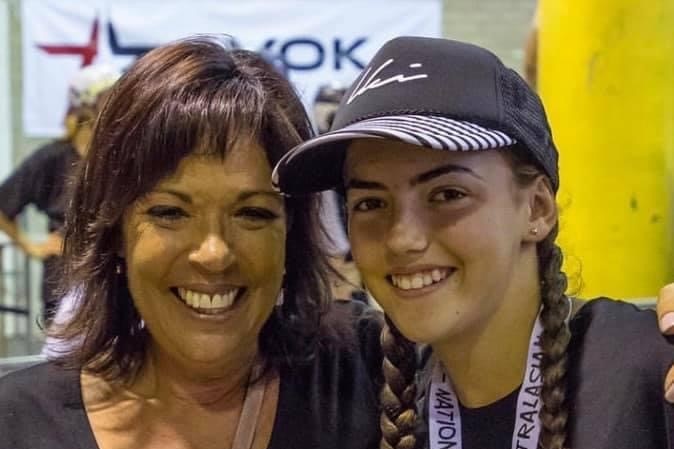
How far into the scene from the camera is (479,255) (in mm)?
1208

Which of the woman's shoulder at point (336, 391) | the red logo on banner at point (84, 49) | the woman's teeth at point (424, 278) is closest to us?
the woman's teeth at point (424, 278)

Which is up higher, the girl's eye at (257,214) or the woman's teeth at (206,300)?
the girl's eye at (257,214)

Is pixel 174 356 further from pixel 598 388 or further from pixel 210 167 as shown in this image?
pixel 598 388

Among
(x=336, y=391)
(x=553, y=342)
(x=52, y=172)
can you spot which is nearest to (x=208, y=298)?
(x=336, y=391)

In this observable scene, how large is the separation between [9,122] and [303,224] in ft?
15.4

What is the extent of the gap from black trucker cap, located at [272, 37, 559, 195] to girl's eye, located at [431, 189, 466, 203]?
70 mm

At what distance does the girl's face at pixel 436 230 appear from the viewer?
1.20m

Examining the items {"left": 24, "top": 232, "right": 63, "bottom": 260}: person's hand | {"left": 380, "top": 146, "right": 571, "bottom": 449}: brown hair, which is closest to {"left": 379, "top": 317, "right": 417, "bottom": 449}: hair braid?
{"left": 380, "top": 146, "right": 571, "bottom": 449}: brown hair

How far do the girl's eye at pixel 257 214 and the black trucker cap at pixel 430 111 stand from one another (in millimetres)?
79

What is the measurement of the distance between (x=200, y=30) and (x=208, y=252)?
4.58 meters

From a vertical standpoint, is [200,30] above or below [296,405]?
above

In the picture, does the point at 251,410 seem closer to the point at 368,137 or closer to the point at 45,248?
the point at 368,137

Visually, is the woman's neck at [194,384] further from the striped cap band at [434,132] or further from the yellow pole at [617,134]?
the yellow pole at [617,134]

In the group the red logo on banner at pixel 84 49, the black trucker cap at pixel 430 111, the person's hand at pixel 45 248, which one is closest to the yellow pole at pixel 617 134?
the black trucker cap at pixel 430 111
